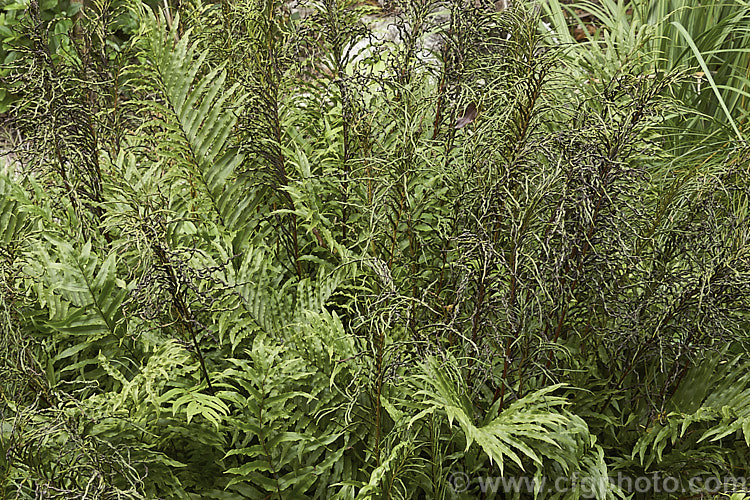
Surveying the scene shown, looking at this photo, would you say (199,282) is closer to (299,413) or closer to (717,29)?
(299,413)

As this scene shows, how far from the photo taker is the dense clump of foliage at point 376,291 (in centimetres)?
141

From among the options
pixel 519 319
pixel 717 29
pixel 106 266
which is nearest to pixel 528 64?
pixel 519 319

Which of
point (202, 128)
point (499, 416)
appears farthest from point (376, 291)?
point (202, 128)

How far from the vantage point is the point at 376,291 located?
176 centimetres

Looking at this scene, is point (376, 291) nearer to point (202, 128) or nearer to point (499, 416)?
point (499, 416)

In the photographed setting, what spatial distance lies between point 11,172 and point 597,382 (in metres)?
1.93

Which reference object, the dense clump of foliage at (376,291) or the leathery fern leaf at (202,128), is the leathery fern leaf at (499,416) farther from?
the leathery fern leaf at (202,128)

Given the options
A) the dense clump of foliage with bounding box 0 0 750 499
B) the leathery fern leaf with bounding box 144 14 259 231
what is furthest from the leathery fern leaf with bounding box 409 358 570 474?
the leathery fern leaf with bounding box 144 14 259 231

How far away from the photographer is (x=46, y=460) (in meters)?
1.53

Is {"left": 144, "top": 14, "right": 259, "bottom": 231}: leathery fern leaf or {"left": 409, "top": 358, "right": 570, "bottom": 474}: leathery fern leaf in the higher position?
{"left": 144, "top": 14, "right": 259, "bottom": 231}: leathery fern leaf

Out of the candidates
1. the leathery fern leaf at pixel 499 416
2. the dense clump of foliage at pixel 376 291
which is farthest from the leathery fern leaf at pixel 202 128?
the leathery fern leaf at pixel 499 416

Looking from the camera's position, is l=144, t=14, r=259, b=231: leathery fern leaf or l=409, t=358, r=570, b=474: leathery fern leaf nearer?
l=409, t=358, r=570, b=474: leathery fern leaf

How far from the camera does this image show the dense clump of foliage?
1408 millimetres

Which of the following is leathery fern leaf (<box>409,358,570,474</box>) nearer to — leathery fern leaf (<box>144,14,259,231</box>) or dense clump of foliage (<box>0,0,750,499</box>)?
dense clump of foliage (<box>0,0,750,499</box>)
